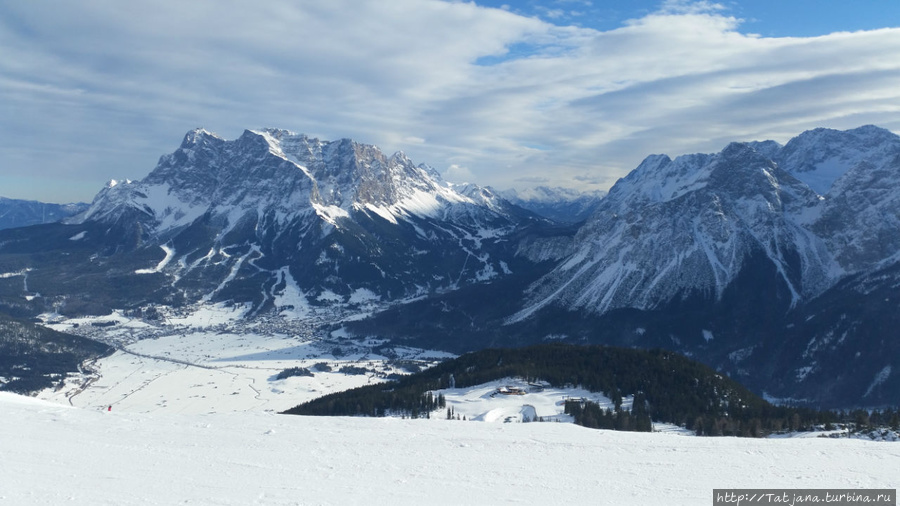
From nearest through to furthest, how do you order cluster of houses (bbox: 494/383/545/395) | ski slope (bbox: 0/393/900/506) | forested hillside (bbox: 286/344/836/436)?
1. ski slope (bbox: 0/393/900/506)
2. forested hillside (bbox: 286/344/836/436)
3. cluster of houses (bbox: 494/383/545/395)

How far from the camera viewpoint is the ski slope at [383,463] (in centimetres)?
3709

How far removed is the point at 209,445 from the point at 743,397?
92.8 meters

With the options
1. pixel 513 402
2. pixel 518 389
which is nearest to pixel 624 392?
pixel 518 389

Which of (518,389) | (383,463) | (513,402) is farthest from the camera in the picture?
(518,389)

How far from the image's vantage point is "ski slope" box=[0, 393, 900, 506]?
37.1 meters

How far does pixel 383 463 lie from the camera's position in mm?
43562

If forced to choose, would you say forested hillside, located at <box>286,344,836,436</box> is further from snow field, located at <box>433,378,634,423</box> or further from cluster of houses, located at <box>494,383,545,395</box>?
cluster of houses, located at <box>494,383,545,395</box>

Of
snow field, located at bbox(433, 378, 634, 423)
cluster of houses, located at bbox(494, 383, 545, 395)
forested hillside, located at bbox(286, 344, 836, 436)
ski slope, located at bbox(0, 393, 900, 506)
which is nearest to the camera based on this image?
ski slope, located at bbox(0, 393, 900, 506)

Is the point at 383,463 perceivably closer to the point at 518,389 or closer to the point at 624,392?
the point at 518,389

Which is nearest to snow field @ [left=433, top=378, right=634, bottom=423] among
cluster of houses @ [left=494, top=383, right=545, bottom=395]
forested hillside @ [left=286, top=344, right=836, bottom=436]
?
cluster of houses @ [left=494, top=383, right=545, bottom=395]

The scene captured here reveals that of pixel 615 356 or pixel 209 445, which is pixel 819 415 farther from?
pixel 209 445

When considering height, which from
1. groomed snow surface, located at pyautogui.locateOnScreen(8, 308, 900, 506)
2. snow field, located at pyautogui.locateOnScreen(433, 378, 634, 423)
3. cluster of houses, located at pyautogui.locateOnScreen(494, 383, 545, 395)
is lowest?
snow field, located at pyautogui.locateOnScreen(433, 378, 634, 423)

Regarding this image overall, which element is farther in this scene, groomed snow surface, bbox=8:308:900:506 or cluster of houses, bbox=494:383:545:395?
cluster of houses, bbox=494:383:545:395

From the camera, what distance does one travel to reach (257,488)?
124 feet
